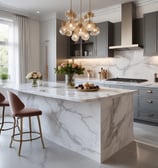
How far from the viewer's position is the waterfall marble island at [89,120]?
2881 millimetres

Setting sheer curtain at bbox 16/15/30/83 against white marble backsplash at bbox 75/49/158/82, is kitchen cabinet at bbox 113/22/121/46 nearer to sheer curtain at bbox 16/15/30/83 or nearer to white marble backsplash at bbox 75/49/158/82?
white marble backsplash at bbox 75/49/158/82

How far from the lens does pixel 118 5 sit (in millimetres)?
5340

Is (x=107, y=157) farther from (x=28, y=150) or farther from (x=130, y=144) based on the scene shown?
(x=28, y=150)

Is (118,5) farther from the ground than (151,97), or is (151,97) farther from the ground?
(118,5)

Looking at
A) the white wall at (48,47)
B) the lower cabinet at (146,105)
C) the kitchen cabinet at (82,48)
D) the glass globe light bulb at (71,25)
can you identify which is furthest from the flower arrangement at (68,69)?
the white wall at (48,47)

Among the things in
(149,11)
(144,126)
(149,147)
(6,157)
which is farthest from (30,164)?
(149,11)

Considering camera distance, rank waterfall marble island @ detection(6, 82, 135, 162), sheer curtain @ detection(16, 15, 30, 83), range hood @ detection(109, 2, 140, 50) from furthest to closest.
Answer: sheer curtain @ detection(16, 15, 30, 83) → range hood @ detection(109, 2, 140, 50) → waterfall marble island @ detection(6, 82, 135, 162)

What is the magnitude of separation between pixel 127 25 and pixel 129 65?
108 centimetres

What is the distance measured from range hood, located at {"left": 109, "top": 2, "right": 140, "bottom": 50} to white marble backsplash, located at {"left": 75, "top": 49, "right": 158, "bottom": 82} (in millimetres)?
441

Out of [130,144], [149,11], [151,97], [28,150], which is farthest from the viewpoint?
[149,11]

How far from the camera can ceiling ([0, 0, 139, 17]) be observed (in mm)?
5055

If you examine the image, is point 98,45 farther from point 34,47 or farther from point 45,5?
point 34,47

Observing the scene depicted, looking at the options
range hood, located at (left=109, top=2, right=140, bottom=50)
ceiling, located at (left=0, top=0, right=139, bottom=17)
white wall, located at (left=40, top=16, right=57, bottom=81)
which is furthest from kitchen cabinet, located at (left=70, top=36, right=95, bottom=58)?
range hood, located at (left=109, top=2, right=140, bottom=50)

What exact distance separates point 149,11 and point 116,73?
1.85m
